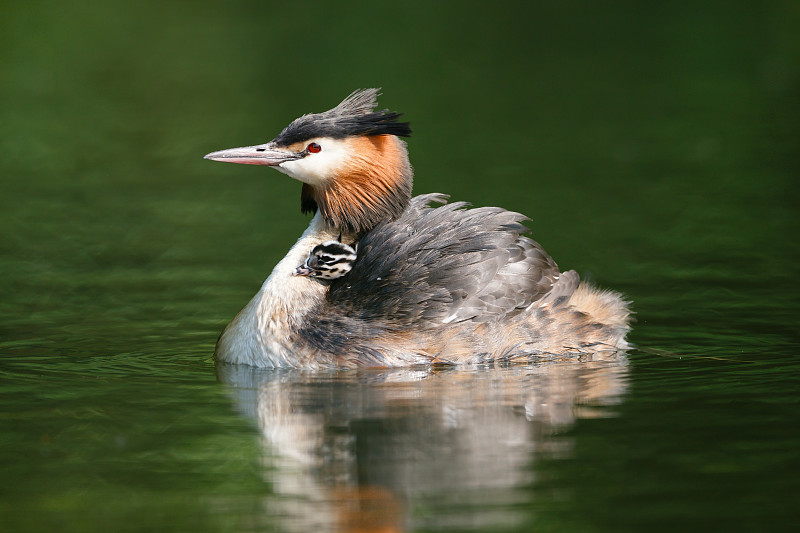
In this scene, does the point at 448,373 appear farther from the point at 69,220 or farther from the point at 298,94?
the point at 298,94

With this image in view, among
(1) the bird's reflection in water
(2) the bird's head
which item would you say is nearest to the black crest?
(2) the bird's head

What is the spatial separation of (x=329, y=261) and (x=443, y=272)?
795 mm

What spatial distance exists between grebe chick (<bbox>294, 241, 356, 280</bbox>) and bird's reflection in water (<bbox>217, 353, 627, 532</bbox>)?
0.77 meters

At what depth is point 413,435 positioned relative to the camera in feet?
21.6

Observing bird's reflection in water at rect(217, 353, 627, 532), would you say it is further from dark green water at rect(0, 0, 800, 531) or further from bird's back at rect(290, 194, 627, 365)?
bird's back at rect(290, 194, 627, 365)

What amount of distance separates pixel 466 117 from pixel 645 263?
753 cm

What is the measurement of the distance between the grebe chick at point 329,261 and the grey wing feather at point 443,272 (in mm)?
89

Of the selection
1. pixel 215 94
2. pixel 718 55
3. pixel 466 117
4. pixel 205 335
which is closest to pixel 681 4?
pixel 718 55

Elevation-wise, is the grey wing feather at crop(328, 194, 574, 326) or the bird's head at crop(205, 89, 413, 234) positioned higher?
the bird's head at crop(205, 89, 413, 234)

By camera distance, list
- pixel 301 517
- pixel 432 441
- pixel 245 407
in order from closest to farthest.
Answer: pixel 301 517
pixel 432 441
pixel 245 407

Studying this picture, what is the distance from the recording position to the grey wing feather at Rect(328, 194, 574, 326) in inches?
335

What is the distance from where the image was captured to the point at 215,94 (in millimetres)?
19828

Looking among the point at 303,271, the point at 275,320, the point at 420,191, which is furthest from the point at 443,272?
the point at 420,191

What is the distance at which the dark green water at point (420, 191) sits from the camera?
Result: 19.1 feet
